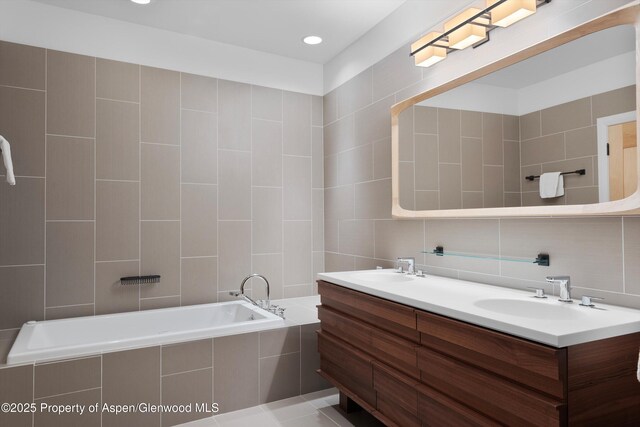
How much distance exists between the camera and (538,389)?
122 centimetres

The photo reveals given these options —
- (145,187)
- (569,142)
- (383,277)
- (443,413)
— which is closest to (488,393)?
(443,413)

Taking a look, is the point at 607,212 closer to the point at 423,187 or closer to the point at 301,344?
the point at 423,187

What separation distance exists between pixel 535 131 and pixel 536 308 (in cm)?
82

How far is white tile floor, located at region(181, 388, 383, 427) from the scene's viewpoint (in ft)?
7.85

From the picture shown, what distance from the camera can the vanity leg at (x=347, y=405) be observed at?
248 centimetres

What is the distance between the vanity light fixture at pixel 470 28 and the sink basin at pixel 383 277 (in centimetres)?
133

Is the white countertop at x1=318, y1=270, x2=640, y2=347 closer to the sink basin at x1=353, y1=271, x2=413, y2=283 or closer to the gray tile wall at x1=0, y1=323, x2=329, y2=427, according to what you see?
the sink basin at x1=353, y1=271, x2=413, y2=283

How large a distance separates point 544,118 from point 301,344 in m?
2.05

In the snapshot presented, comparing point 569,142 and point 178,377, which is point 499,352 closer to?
point 569,142

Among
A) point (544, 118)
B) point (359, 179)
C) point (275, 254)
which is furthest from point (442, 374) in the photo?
point (275, 254)

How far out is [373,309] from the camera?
6.63ft

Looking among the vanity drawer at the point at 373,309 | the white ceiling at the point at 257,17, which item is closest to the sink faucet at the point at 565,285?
the vanity drawer at the point at 373,309

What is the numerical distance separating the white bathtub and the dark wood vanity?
930mm

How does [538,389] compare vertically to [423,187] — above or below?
below
